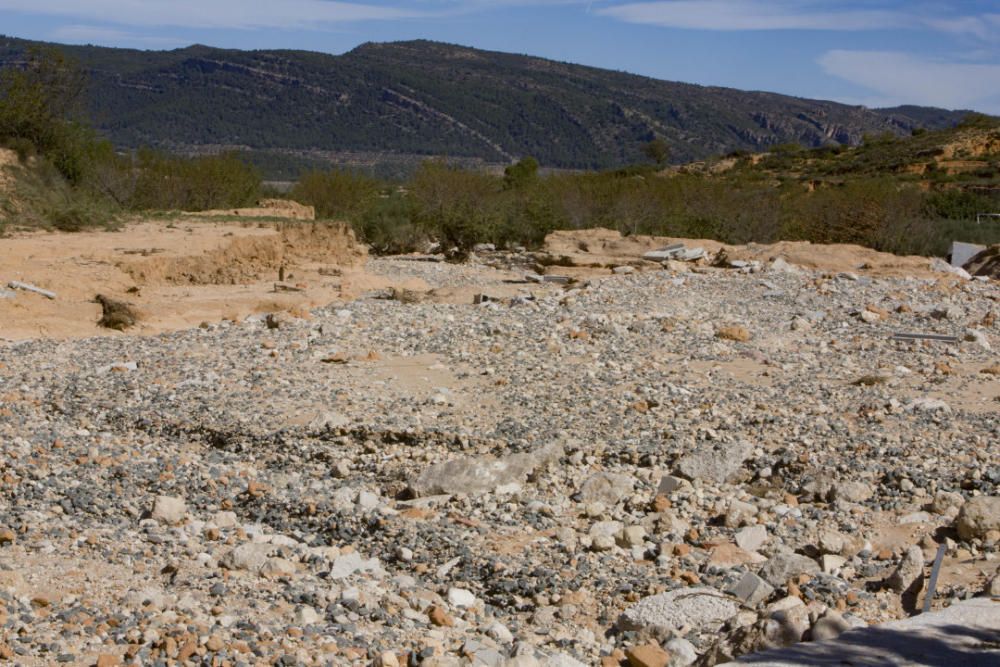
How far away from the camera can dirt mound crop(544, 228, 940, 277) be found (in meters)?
16.0

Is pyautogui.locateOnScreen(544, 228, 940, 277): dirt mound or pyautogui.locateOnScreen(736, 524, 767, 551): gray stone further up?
pyautogui.locateOnScreen(544, 228, 940, 277): dirt mound

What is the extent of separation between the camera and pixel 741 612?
4664 mm

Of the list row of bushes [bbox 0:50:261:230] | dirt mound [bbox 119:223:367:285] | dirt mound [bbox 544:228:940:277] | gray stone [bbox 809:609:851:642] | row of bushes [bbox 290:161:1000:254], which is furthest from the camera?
row of bushes [bbox 290:161:1000:254]

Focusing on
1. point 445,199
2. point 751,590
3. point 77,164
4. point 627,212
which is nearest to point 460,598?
point 751,590

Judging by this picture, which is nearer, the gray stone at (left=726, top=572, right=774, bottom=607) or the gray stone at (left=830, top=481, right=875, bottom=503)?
the gray stone at (left=726, top=572, right=774, bottom=607)

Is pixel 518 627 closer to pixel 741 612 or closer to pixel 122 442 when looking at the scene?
pixel 741 612

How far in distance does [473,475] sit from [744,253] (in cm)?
1152

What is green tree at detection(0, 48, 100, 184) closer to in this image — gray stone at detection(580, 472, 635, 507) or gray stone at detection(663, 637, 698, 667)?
gray stone at detection(580, 472, 635, 507)

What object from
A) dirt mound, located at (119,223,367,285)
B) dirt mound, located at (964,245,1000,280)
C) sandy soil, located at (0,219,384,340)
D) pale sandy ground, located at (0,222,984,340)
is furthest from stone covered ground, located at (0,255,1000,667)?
dirt mound, located at (964,245,1000,280)

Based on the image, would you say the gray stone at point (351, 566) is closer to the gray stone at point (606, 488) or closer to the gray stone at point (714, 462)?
the gray stone at point (606, 488)

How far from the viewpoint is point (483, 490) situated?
6402mm

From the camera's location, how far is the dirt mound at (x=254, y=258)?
1393 centimetres

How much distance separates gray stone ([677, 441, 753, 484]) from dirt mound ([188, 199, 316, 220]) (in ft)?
43.6

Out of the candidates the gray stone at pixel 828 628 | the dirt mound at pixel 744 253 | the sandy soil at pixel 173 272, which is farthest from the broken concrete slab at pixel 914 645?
the dirt mound at pixel 744 253
